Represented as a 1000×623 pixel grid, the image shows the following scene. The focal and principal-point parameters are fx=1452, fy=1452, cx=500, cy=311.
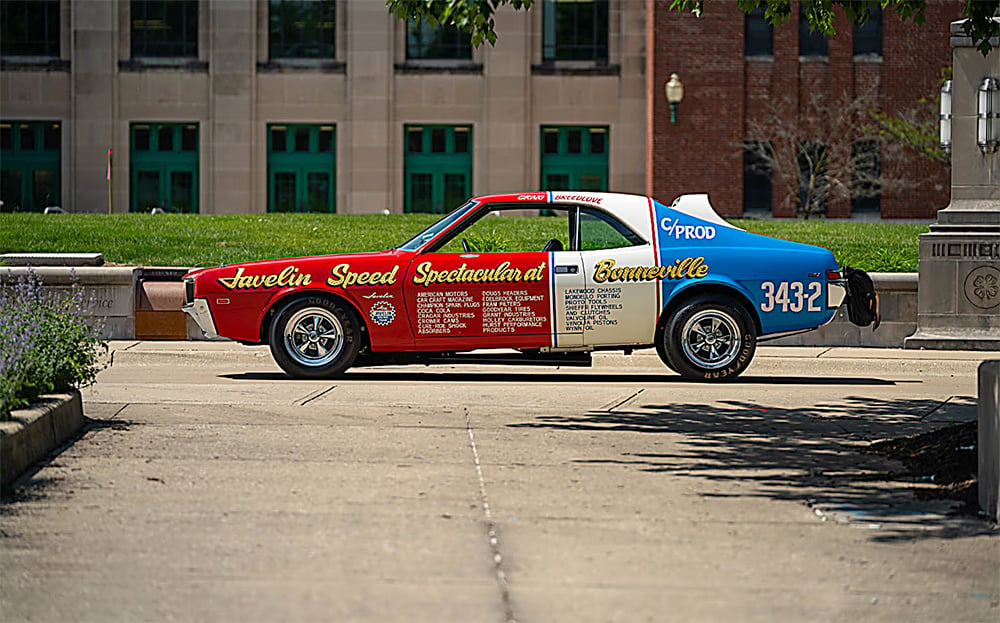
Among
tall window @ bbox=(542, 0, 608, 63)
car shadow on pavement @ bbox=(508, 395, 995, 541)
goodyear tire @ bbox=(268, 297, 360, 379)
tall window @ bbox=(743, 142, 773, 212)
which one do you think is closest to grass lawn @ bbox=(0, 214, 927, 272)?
goodyear tire @ bbox=(268, 297, 360, 379)

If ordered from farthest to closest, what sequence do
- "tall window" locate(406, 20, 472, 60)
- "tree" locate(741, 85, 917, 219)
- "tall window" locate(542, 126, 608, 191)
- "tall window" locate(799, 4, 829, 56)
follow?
"tall window" locate(542, 126, 608, 191) → "tall window" locate(406, 20, 472, 60) → "tall window" locate(799, 4, 829, 56) → "tree" locate(741, 85, 917, 219)

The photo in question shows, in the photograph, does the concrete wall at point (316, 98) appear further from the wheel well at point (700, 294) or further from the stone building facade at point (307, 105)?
the wheel well at point (700, 294)

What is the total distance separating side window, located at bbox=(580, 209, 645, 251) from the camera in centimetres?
1280

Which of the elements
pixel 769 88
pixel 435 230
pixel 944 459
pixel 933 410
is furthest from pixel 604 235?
pixel 769 88

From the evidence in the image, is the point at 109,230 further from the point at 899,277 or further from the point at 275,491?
the point at 275,491

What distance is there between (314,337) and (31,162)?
31.5 m

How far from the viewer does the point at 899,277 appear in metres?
16.8

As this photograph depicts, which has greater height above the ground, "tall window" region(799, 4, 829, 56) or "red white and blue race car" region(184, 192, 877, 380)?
"tall window" region(799, 4, 829, 56)

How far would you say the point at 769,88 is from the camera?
39125 millimetres

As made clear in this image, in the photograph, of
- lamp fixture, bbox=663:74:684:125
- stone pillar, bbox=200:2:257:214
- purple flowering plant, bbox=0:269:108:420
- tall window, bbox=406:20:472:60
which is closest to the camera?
purple flowering plant, bbox=0:269:108:420

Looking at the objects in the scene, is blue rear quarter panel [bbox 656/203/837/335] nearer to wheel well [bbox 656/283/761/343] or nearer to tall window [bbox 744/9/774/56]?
wheel well [bbox 656/283/761/343]

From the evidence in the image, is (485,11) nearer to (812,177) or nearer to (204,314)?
(204,314)

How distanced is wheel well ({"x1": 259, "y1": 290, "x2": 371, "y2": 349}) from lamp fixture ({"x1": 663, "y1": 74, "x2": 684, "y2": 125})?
26512 mm

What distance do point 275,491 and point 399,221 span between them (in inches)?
680
